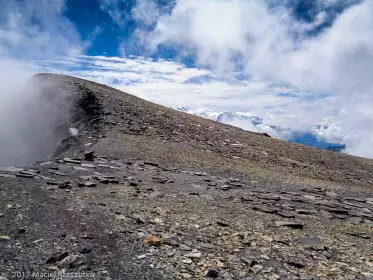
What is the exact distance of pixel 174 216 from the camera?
10.1 metres

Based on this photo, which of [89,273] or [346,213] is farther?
[346,213]

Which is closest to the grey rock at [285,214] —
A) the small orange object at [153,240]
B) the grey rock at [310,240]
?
the grey rock at [310,240]

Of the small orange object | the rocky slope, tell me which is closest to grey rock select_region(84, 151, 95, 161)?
the rocky slope

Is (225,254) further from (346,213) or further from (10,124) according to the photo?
(10,124)

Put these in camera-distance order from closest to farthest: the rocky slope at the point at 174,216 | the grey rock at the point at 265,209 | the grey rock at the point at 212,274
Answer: the grey rock at the point at 212,274 → the rocky slope at the point at 174,216 → the grey rock at the point at 265,209

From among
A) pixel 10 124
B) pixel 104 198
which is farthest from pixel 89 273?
pixel 10 124

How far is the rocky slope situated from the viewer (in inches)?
274

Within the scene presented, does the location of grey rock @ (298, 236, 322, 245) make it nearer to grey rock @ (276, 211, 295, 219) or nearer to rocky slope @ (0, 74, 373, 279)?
rocky slope @ (0, 74, 373, 279)

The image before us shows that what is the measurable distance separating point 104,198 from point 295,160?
19126 mm

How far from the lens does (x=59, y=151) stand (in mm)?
20969

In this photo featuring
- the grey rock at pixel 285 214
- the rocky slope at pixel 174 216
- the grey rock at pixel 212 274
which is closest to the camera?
the grey rock at pixel 212 274

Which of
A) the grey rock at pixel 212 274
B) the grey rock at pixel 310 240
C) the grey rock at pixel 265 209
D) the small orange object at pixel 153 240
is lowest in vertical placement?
the grey rock at pixel 212 274

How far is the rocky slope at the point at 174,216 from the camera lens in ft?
22.8

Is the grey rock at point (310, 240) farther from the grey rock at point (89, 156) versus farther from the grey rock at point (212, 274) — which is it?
the grey rock at point (89, 156)
